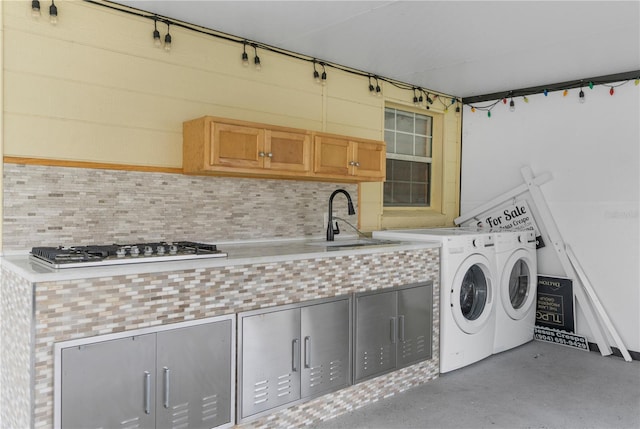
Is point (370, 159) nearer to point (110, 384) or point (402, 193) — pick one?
point (402, 193)

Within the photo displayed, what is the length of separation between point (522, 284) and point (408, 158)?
5.34ft

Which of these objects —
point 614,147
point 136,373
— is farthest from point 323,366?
point 614,147

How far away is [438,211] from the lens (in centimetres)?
524

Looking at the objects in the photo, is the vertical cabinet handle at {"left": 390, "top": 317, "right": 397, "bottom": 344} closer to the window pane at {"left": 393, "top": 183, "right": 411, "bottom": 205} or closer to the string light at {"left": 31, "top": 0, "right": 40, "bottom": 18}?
the window pane at {"left": 393, "top": 183, "right": 411, "bottom": 205}

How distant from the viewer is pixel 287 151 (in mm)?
3289

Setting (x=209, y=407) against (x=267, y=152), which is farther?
(x=267, y=152)

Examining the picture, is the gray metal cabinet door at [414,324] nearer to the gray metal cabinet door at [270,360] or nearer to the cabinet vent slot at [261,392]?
the gray metal cabinet door at [270,360]

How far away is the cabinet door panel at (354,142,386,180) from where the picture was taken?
3.79 metres

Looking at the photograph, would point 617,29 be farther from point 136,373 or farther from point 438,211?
point 136,373

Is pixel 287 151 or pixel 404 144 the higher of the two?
pixel 404 144

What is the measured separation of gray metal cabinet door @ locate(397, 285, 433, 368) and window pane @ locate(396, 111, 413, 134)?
1.89 m

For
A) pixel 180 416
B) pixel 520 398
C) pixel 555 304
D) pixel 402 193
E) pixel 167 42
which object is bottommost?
pixel 520 398

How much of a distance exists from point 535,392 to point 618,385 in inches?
27.2

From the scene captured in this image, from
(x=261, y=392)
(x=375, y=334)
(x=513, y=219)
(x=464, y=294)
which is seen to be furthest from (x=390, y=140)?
(x=261, y=392)
